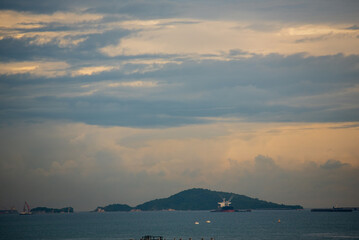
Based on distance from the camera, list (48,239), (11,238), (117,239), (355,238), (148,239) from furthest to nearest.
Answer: (11,238) < (48,239) < (117,239) < (355,238) < (148,239)

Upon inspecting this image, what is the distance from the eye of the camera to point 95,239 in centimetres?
14012

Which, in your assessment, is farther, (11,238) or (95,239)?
(11,238)

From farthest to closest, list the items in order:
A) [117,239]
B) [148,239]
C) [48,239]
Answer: [48,239], [117,239], [148,239]

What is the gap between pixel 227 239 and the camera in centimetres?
13238

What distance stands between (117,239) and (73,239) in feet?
47.7

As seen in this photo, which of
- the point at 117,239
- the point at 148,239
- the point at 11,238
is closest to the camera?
the point at 148,239

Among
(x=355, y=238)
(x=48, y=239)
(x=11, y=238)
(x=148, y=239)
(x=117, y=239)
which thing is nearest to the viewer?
(x=148, y=239)

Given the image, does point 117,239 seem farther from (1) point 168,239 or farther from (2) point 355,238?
(2) point 355,238

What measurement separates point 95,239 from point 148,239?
44757 millimetres

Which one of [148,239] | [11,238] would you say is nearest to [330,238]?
[148,239]

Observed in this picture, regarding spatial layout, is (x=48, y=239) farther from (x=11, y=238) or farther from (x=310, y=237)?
(x=310, y=237)

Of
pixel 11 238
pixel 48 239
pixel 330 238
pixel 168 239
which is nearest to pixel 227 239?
pixel 168 239

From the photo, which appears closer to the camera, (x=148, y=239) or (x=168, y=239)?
(x=148, y=239)

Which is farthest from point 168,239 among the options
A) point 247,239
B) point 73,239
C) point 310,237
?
point 310,237
